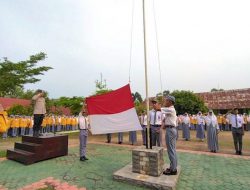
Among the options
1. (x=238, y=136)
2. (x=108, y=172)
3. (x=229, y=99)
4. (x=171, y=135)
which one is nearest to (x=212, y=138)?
(x=238, y=136)

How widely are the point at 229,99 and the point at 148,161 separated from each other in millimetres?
27318

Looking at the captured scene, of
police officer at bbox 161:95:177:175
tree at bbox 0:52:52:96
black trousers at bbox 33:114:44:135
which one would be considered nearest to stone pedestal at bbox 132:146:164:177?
police officer at bbox 161:95:177:175

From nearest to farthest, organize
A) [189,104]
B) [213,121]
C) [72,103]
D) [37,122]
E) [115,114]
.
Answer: [115,114]
[37,122]
[213,121]
[189,104]
[72,103]

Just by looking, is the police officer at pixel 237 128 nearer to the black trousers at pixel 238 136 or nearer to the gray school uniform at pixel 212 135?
the black trousers at pixel 238 136

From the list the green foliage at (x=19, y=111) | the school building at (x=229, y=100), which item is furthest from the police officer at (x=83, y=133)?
the school building at (x=229, y=100)

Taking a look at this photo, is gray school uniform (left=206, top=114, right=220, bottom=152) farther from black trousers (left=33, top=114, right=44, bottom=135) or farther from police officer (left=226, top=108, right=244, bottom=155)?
black trousers (left=33, top=114, right=44, bottom=135)

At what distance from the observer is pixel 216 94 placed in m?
30.9

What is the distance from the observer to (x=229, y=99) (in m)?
28.3

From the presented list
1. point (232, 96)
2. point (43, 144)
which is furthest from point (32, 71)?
point (232, 96)

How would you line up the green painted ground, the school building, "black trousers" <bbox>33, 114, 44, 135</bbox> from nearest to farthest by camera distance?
the green painted ground
"black trousers" <bbox>33, 114, 44, 135</bbox>
the school building

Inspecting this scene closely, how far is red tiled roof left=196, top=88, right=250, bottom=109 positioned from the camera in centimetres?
2644

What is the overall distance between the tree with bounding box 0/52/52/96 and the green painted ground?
26.2ft

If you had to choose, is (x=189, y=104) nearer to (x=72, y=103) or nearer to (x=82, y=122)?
(x=72, y=103)

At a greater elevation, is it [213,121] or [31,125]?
[213,121]
